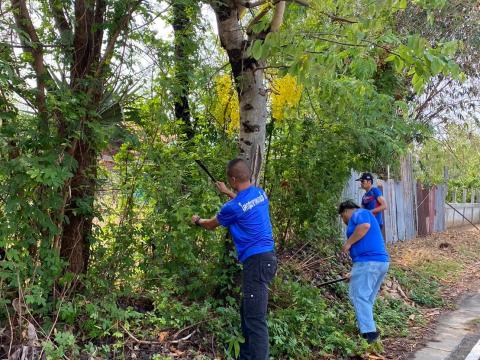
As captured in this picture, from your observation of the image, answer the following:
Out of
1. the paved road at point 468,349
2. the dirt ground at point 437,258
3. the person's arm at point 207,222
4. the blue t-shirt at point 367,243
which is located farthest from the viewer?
the dirt ground at point 437,258

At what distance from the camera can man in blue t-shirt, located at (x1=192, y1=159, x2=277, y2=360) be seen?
15.1 ft

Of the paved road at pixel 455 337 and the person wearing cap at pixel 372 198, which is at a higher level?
the person wearing cap at pixel 372 198

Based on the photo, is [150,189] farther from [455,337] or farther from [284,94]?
[455,337]

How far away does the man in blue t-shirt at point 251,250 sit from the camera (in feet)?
15.1

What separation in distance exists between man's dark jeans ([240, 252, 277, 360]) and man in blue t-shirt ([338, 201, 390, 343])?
186 cm

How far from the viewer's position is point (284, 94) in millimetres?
6434

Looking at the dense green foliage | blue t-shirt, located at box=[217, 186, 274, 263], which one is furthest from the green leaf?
blue t-shirt, located at box=[217, 186, 274, 263]

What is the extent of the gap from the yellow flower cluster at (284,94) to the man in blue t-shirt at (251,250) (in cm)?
195

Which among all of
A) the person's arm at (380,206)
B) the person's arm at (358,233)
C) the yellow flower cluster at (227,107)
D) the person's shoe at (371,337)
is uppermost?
the yellow flower cluster at (227,107)

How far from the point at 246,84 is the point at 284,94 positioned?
2.92ft

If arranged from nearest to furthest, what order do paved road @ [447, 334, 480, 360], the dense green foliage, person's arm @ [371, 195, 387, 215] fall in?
the dense green foliage < paved road @ [447, 334, 480, 360] < person's arm @ [371, 195, 387, 215]

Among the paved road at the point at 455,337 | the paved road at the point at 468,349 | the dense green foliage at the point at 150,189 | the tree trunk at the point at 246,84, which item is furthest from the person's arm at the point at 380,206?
the tree trunk at the point at 246,84

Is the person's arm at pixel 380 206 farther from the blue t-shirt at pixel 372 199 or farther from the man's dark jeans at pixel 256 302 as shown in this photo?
the man's dark jeans at pixel 256 302

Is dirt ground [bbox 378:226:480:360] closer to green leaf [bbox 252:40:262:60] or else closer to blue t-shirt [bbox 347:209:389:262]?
blue t-shirt [bbox 347:209:389:262]
